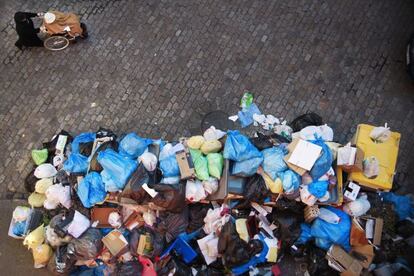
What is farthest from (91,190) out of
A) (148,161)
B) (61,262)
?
(61,262)

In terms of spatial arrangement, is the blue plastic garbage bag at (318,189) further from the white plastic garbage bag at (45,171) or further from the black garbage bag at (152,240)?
the white plastic garbage bag at (45,171)

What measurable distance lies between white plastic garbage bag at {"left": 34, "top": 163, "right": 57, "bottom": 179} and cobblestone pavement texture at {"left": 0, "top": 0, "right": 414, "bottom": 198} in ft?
2.28

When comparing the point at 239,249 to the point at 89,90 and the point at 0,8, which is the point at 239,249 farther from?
the point at 0,8

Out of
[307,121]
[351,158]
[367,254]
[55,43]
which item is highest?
[351,158]

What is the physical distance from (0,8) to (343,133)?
6.82 m

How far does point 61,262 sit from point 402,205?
195 inches

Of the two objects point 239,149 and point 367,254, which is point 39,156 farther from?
point 367,254

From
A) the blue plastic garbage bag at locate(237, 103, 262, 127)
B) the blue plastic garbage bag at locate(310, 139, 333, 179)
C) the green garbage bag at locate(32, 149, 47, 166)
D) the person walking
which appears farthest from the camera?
the person walking

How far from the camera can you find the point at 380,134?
6.14 metres

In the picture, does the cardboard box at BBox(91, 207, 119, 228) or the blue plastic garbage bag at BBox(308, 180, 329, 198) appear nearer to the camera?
the blue plastic garbage bag at BBox(308, 180, 329, 198)

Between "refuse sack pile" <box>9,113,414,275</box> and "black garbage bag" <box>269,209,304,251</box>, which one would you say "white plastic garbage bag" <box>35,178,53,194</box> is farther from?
"black garbage bag" <box>269,209,304,251</box>

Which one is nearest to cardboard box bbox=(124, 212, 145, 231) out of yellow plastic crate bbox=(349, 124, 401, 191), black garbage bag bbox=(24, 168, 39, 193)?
black garbage bag bbox=(24, 168, 39, 193)

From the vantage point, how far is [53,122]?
24.8 feet

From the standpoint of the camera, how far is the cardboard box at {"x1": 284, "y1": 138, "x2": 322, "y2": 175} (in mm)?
5844
